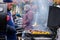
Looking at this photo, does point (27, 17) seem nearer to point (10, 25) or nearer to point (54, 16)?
point (10, 25)

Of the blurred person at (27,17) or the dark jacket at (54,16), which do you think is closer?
the dark jacket at (54,16)

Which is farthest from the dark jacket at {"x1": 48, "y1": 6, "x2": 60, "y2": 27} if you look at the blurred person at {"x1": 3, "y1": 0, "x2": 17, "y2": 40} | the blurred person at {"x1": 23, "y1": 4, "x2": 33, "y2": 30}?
the blurred person at {"x1": 3, "y1": 0, "x2": 17, "y2": 40}

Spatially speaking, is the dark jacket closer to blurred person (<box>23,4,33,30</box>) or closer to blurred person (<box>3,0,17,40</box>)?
blurred person (<box>23,4,33,30</box>)

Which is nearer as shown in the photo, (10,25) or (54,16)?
(54,16)

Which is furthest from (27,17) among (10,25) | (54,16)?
(54,16)

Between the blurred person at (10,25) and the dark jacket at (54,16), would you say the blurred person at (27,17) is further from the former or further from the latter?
the dark jacket at (54,16)

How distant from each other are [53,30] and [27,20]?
1.78 ft

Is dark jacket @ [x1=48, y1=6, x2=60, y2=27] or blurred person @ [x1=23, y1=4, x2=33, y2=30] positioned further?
blurred person @ [x1=23, y1=4, x2=33, y2=30]

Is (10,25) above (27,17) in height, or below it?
below

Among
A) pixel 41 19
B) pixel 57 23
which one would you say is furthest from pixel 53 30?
pixel 41 19

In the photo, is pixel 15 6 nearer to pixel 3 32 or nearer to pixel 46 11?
pixel 46 11

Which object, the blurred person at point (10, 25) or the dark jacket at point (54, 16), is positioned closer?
the dark jacket at point (54, 16)

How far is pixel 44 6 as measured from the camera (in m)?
2.48

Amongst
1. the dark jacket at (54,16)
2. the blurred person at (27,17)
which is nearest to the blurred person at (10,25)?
the blurred person at (27,17)
